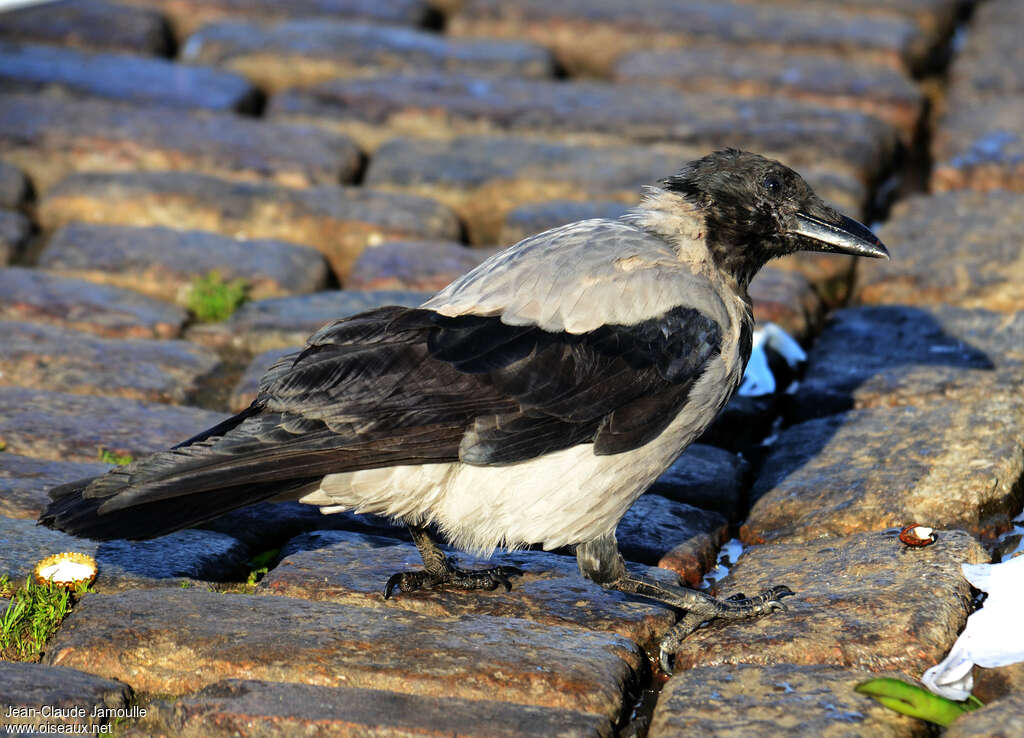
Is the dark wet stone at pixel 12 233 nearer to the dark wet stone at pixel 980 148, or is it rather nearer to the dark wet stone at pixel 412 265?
the dark wet stone at pixel 412 265

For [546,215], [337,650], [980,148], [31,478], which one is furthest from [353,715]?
[980,148]

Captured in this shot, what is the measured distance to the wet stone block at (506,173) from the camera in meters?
6.23

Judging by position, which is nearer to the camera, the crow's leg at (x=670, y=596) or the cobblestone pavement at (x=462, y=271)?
the cobblestone pavement at (x=462, y=271)

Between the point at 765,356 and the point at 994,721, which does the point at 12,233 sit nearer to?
the point at 765,356

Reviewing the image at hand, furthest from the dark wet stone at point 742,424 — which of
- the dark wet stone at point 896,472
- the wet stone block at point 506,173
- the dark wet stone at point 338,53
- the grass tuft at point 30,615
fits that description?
the dark wet stone at point 338,53

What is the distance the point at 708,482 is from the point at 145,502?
1.85 m

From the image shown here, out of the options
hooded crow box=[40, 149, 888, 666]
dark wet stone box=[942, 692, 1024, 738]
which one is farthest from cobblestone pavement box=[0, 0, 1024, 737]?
hooded crow box=[40, 149, 888, 666]

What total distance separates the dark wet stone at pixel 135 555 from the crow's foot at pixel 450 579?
490 mm

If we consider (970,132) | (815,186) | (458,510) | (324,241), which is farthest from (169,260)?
(970,132)

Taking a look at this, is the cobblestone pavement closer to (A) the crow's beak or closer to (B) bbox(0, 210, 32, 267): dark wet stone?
(B) bbox(0, 210, 32, 267): dark wet stone

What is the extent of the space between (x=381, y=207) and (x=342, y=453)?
2.87 meters

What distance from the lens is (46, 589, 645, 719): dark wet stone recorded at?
3.05 m

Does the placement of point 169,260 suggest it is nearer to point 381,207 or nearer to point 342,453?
point 381,207

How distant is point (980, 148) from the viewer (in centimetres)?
666
